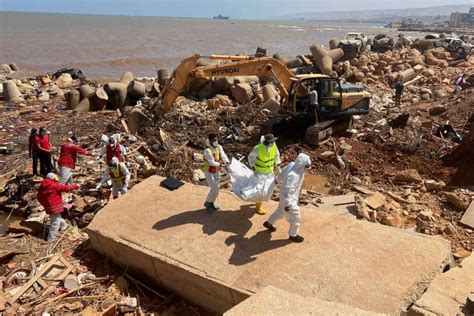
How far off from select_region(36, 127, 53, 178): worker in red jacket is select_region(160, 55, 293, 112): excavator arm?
361 cm

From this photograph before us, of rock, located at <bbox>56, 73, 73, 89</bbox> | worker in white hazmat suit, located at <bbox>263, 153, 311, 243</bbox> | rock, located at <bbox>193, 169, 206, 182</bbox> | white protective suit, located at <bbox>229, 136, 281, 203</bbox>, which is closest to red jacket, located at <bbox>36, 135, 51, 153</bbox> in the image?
rock, located at <bbox>193, 169, 206, 182</bbox>

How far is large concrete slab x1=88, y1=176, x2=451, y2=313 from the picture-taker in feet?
16.5

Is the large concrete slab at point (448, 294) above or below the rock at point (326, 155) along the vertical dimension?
above

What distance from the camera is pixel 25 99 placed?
60.5 ft

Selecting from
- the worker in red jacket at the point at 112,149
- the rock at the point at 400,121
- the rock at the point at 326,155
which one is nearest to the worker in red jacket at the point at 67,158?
the worker in red jacket at the point at 112,149

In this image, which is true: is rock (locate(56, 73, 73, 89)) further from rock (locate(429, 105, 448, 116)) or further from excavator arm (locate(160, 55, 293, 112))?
rock (locate(429, 105, 448, 116))

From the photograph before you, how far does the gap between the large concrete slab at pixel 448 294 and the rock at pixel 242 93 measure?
11.2m

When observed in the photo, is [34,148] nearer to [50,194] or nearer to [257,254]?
[50,194]

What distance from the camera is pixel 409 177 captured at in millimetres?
9555

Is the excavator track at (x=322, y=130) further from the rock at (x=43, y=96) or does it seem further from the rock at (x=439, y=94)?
the rock at (x=43, y=96)

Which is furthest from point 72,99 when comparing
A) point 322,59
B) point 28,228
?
point 322,59

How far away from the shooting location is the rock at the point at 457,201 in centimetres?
817

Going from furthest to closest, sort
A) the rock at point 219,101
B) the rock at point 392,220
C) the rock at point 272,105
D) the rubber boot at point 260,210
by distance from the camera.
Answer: the rock at point 219,101 < the rock at point 272,105 < the rock at point 392,220 < the rubber boot at point 260,210

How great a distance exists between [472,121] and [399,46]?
1803 centimetres
